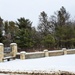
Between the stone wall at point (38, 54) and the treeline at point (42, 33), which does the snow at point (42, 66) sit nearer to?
the stone wall at point (38, 54)

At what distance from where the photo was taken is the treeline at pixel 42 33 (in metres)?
48.7

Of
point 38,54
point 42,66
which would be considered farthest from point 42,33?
point 42,66

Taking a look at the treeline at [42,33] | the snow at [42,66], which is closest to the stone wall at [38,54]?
the snow at [42,66]

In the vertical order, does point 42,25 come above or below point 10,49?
above

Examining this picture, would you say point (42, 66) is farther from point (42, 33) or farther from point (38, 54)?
point (42, 33)

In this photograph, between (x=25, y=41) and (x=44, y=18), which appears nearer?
(x=25, y=41)

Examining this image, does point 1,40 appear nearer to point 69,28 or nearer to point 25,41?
point 25,41

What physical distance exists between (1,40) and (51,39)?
37.2 feet

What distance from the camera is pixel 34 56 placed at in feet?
104

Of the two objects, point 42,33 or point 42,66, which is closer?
point 42,66

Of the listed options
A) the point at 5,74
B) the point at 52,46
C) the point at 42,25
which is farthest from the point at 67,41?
the point at 5,74

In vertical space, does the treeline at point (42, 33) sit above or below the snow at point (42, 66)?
above

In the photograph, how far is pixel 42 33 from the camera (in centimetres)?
7231

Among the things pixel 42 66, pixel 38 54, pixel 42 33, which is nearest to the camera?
pixel 42 66
